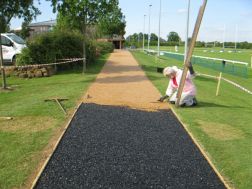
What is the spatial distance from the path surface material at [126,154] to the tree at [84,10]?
39.3 feet

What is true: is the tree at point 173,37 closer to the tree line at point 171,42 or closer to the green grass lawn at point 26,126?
the tree line at point 171,42

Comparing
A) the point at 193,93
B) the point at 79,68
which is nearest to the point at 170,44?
the point at 79,68

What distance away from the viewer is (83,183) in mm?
5898

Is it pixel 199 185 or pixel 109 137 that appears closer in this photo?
pixel 199 185

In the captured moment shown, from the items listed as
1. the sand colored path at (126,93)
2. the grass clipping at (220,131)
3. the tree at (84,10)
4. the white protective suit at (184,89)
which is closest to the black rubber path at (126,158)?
the grass clipping at (220,131)

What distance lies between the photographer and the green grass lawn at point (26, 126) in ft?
21.3

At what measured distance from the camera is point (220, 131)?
9.41m

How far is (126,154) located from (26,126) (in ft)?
9.96

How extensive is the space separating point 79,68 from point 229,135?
16.8 metres

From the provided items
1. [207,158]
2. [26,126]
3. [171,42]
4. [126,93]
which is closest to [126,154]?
[207,158]

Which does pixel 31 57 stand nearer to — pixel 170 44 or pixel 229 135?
pixel 229 135

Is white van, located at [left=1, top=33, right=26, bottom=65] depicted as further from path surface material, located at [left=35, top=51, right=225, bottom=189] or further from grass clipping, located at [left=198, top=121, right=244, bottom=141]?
grass clipping, located at [left=198, top=121, right=244, bottom=141]

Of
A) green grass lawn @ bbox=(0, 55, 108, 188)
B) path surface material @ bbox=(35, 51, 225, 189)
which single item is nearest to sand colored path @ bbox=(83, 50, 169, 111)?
green grass lawn @ bbox=(0, 55, 108, 188)

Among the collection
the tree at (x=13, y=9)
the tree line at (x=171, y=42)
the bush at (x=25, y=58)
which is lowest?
the tree line at (x=171, y=42)
